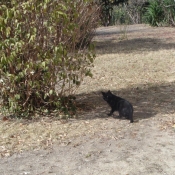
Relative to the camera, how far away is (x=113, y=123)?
6051mm

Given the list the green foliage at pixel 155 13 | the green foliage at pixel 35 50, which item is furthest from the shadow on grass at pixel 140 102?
the green foliage at pixel 155 13

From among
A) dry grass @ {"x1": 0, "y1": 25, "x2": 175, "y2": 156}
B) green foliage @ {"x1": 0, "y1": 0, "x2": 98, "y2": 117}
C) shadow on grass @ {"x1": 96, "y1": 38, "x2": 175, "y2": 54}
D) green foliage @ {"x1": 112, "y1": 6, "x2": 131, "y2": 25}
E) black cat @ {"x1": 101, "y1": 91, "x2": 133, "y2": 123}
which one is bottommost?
green foliage @ {"x1": 112, "y1": 6, "x2": 131, "y2": 25}

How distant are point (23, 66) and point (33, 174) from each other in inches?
78.9

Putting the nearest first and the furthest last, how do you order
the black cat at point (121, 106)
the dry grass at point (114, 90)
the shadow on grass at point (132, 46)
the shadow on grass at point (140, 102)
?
the dry grass at point (114, 90) < the black cat at point (121, 106) < the shadow on grass at point (140, 102) < the shadow on grass at point (132, 46)

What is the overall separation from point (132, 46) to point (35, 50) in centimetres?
953

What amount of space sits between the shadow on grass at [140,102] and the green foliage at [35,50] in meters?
0.59

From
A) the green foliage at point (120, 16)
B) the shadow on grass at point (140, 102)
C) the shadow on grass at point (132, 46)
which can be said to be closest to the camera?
the shadow on grass at point (140, 102)

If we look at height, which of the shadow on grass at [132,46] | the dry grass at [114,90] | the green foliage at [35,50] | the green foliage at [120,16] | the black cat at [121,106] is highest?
the green foliage at [35,50]

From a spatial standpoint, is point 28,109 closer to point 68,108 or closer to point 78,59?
point 68,108

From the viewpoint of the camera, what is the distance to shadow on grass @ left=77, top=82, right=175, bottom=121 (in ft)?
21.6

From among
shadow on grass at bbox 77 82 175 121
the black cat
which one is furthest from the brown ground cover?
the black cat

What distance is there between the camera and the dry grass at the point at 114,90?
546 cm

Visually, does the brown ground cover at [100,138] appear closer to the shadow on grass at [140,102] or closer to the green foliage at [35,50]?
the shadow on grass at [140,102]

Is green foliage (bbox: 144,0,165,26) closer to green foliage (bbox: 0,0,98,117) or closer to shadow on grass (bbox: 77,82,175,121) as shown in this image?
shadow on grass (bbox: 77,82,175,121)
